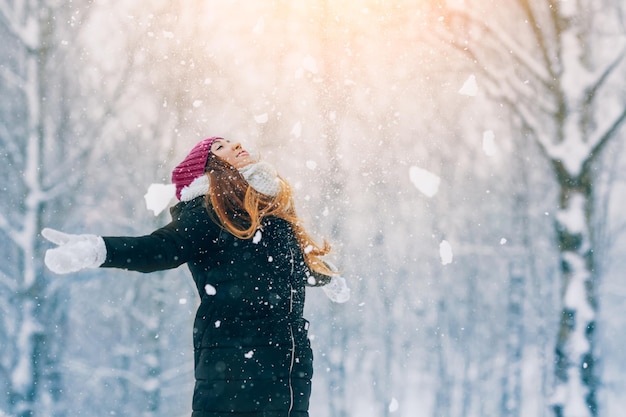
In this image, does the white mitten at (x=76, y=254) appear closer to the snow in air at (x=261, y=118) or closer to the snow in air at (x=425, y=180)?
the snow in air at (x=261, y=118)

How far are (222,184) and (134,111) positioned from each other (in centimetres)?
597

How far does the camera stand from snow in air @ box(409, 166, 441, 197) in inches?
329

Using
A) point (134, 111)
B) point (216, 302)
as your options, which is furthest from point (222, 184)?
point (134, 111)

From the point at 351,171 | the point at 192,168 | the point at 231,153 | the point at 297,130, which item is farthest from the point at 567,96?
the point at 192,168

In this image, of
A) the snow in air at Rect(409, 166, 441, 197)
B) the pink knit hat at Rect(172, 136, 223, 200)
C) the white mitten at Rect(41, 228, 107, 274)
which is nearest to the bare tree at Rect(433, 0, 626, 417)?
the snow in air at Rect(409, 166, 441, 197)

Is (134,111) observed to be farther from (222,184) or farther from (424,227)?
(222,184)

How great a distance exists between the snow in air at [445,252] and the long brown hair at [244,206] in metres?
6.06

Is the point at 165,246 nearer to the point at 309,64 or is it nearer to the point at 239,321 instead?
the point at 239,321

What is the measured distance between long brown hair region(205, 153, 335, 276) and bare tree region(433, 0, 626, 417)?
3629mm

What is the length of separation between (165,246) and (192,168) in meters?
0.58

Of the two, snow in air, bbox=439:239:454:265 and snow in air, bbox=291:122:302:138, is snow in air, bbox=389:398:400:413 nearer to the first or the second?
snow in air, bbox=439:239:454:265

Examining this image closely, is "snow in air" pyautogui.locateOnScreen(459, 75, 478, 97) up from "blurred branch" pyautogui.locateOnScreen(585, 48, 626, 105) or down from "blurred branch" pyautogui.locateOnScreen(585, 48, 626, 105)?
up

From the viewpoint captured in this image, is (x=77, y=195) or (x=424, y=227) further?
(x=424, y=227)

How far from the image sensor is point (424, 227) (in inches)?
343
